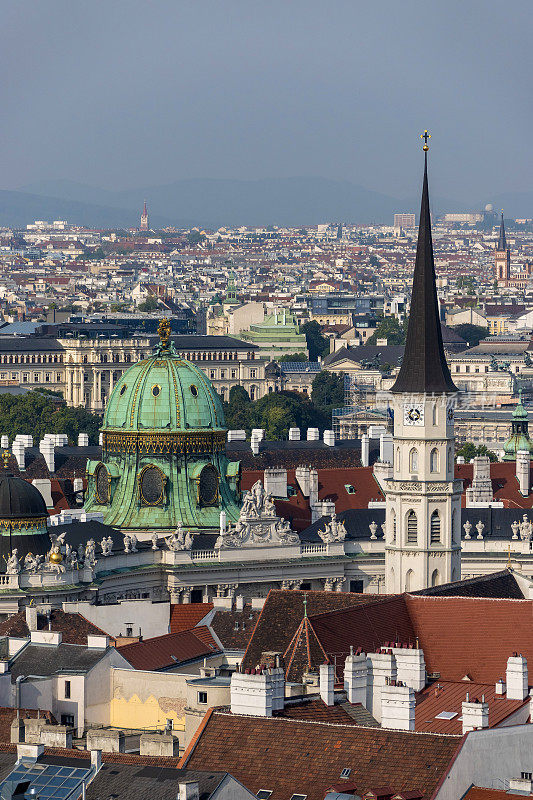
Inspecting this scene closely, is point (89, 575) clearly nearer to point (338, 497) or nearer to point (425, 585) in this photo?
point (425, 585)

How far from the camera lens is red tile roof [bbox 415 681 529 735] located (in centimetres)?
5522

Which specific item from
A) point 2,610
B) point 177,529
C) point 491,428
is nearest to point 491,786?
point 2,610

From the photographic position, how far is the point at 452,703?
5828cm

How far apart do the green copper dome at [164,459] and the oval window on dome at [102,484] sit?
0.10ft

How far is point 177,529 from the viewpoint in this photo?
98.1 m

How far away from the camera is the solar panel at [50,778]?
48.5 metres

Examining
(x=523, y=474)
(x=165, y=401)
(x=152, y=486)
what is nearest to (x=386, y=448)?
(x=523, y=474)

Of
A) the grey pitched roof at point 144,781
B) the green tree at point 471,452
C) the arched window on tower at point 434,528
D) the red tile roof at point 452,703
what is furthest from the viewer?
the green tree at point 471,452

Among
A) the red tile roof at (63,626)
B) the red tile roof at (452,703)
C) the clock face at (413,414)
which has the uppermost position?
the clock face at (413,414)

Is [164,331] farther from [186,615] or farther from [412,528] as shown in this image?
[186,615]

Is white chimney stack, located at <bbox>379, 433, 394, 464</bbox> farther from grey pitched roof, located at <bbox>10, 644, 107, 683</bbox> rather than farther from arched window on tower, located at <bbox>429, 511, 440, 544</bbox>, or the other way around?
grey pitched roof, located at <bbox>10, 644, 107, 683</bbox>

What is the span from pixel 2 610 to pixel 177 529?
1210 cm

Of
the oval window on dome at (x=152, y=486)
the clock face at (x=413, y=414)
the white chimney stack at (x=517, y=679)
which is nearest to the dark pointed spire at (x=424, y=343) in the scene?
the clock face at (x=413, y=414)

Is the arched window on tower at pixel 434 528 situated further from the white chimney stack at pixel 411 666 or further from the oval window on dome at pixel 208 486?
the white chimney stack at pixel 411 666
